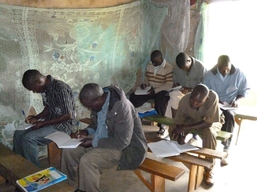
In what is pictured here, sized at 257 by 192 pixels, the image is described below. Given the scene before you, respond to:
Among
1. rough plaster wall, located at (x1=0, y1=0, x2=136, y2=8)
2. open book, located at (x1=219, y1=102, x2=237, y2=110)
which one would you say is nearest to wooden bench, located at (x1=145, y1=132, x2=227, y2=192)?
open book, located at (x1=219, y1=102, x2=237, y2=110)

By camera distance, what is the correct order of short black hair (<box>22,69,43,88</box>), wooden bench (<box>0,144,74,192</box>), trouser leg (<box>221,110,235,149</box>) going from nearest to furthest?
wooden bench (<box>0,144,74,192</box>) < short black hair (<box>22,69,43,88</box>) < trouser leg (<box>221,110,235,149</box>)

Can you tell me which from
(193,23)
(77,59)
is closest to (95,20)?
(77,59)

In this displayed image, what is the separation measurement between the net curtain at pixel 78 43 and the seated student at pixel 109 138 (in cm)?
143

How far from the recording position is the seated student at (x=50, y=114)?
10.2 feet

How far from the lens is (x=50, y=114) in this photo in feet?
10.9

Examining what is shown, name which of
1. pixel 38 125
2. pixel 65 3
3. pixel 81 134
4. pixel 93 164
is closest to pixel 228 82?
pixel 81 134

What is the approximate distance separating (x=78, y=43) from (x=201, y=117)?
2044 mm

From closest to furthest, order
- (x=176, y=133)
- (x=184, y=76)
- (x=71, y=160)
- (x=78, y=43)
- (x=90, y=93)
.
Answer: (x=90, y=93), (x=71, y=160), (x=176, y=133), (x=78, y=43), (x=184, y=76)

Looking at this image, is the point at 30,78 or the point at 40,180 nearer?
the point at 40,180

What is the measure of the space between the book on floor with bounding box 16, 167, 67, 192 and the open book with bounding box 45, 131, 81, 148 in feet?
1.19

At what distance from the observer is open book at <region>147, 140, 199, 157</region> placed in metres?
2.79

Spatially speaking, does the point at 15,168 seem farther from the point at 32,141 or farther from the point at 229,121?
the point at 229,121

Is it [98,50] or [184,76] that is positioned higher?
[98,50]

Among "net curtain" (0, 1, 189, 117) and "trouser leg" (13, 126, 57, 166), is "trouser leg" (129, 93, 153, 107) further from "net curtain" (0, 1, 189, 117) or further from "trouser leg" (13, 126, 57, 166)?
"trouser leg" (13, 126, 57, 166)
